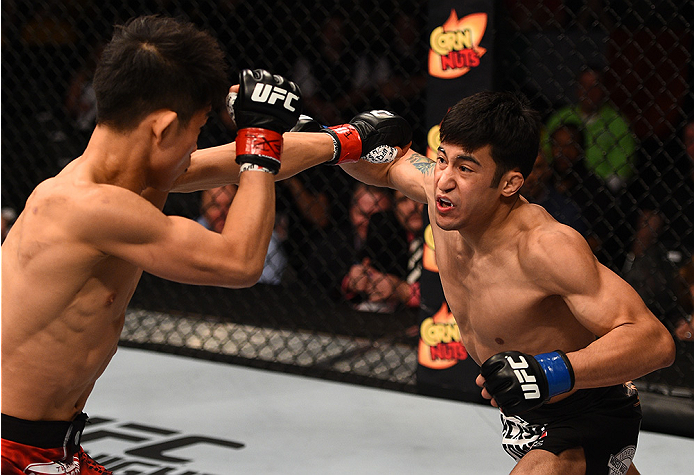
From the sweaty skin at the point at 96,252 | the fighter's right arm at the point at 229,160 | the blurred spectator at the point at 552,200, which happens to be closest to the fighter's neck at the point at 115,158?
the sweaty skin at the point at 96,252

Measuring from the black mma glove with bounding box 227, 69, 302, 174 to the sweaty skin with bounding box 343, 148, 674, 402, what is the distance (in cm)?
38

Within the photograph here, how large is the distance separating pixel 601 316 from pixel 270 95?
0.67 meters

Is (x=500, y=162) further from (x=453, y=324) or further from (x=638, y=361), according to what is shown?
(x=453, y=324)

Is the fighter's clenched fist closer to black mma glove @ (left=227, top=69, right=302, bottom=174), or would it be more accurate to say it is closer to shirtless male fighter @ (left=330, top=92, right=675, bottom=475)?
shirtless male fighter @ (left=330, top=92, right=675, bottom=475)

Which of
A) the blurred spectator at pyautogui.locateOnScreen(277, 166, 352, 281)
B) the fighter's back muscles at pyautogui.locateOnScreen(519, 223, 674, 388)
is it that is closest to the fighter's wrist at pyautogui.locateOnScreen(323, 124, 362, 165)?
the fighter's back muscles at pyautogui.locateOnScreen(519, 223, 674, 388)

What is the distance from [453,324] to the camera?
8.95 ft

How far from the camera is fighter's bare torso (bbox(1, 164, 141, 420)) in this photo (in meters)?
1.16

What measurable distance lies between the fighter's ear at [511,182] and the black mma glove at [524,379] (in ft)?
1.19

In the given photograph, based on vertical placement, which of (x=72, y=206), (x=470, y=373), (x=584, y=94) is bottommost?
(x=470, y=373)

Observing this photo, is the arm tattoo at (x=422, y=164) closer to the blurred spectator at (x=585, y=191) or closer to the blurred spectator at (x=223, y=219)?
the blurred spectator at (x=585, y=191)

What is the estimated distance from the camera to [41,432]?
124cm

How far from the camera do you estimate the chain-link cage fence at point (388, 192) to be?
9.34 feet

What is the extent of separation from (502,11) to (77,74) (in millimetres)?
2741

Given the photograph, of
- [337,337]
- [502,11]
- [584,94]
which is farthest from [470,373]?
[502,11]
